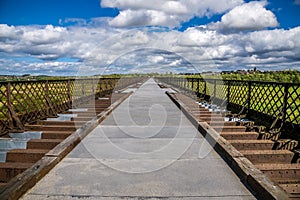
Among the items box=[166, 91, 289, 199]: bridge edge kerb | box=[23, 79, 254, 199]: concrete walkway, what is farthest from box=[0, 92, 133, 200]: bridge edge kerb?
box=[166, 91, 289, 199]: bridge edge kerb

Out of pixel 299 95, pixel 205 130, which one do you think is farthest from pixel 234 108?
pixel 205 130

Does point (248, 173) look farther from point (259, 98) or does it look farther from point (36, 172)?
point (259, 98)

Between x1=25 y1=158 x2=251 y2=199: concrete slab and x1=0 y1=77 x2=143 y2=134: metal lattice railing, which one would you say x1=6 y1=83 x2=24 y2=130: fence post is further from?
x1=25 y1=158 x2=251 y2=199: concrete slab

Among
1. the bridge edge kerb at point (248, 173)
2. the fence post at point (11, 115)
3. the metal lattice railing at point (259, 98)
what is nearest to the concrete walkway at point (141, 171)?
the bridge edge kerb at point (248, 173)

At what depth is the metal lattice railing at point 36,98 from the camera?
21.7 ft

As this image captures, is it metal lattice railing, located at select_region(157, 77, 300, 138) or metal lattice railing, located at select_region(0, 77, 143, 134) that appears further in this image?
metal lattice railing, located at select_region(157, 77, 300, 138)

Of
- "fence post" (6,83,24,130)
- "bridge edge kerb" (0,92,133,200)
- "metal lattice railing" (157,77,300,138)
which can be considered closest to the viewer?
"bridge edge kerb" (0,92,133,200)

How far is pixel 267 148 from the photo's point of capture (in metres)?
5.91

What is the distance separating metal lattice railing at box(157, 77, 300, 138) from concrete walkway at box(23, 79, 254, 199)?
267cm

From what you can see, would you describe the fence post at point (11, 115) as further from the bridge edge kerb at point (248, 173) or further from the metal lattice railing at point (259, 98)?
the metal lattice railing at point (259, 98)

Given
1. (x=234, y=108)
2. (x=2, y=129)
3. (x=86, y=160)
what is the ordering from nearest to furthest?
(x=86, y=160) → (x=2, y=129) → (x=234, y=108)

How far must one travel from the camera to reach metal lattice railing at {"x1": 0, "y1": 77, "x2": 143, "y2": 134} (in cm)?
661

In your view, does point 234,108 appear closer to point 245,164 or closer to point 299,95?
point 299,95

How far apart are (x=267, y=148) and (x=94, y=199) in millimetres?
4225
